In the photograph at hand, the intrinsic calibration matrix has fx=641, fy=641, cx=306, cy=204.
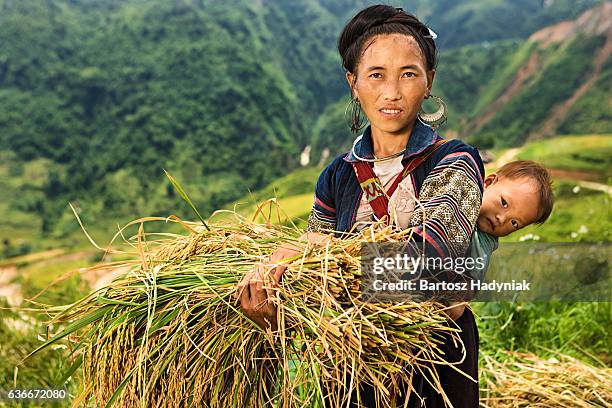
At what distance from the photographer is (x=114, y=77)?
2842 cm

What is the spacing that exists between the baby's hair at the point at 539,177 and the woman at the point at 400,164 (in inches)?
11.7

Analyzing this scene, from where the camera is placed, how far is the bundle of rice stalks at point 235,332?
4.16ft

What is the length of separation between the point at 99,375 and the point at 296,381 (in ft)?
1.61

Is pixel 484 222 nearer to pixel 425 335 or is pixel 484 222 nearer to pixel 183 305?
pixel 425 335

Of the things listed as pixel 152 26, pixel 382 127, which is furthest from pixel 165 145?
pixel 382 127

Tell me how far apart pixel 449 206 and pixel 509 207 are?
0.39 m

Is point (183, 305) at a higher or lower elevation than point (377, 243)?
lower

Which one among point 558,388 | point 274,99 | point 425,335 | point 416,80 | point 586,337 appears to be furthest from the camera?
point 274,99

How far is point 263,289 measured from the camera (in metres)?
1.32

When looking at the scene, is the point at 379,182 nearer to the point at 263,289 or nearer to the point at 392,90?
the point at 392,90

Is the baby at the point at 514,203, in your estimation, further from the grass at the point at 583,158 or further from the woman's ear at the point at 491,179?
the grass at the point at 583,158

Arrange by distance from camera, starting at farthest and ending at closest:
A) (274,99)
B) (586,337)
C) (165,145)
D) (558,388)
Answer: (274,99) < (165,145) < (586,337) < (558,388)

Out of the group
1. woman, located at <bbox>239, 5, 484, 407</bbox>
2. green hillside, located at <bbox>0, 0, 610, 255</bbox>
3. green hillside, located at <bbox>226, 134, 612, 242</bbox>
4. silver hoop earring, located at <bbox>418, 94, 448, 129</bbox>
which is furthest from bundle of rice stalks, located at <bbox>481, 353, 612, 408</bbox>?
green hillside, located at <bbox>0, 0, 610, 255</bbox>

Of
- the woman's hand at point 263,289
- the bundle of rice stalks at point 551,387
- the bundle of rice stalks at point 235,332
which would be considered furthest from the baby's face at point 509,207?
the bundle of rice stalks at point 551,387
